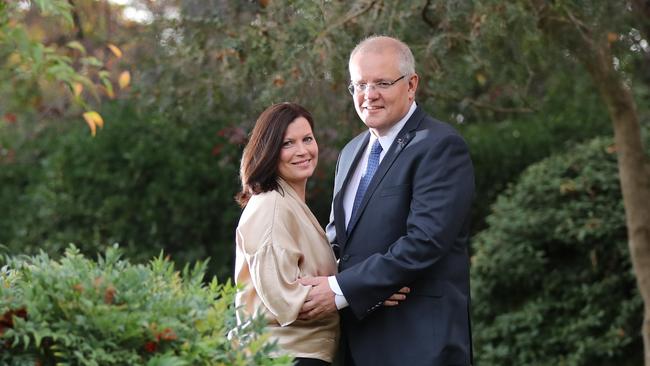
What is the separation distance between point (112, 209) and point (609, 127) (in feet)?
16.4

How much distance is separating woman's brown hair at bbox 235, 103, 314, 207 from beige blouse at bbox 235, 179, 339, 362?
0.05 m

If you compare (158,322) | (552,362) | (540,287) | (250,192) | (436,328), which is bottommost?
(552,362)

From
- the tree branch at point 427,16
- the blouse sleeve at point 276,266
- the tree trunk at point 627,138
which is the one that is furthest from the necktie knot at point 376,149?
the tree trunk at point 627,138

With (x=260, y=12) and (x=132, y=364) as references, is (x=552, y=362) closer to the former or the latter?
(x=260, y=12)

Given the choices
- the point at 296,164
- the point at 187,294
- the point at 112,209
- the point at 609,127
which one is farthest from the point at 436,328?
the point at 609,127

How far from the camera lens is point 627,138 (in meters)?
6.61

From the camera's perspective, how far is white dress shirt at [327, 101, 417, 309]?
3781 millimetres

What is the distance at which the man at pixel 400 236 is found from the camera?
374 cm

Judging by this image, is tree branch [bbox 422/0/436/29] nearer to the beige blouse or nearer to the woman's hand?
the beige blouse

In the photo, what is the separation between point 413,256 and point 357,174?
624mm

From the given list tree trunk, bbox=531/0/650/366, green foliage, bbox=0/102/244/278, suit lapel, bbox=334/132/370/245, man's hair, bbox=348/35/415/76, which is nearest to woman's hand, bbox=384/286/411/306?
suit lapel, bbox=334/132/370/245

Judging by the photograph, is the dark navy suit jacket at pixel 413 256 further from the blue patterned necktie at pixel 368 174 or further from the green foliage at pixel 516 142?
the green foliage at pixel 516 142

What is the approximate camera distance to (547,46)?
6.50 m

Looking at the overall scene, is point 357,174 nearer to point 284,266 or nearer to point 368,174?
point 368,174
